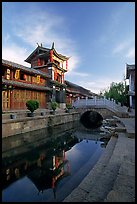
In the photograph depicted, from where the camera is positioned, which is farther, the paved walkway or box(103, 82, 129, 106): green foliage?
box(103, 82, 129, 106): green foliage

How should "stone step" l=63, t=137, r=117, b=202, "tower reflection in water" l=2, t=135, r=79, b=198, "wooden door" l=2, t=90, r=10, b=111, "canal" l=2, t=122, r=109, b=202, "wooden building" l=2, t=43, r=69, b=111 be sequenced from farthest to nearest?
"wooden building" l=2, t=43, r=69, b=111 < "wooden door" l=2, t=90, r=10, b=111 < "tower reflection in water" l=2, t=135, r=79, b=198 < "canal" l=2, t=122, r=109, b=202 < "stone step" l=63, t=137, r=117, b=202

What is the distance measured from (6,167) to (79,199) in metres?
4.31

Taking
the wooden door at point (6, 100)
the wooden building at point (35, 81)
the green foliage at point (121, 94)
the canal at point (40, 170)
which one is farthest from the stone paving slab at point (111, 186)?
the green foliage at point (121, 94)

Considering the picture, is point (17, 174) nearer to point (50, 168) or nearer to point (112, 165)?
point (50, 168)

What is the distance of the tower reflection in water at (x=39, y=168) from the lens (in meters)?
5.59

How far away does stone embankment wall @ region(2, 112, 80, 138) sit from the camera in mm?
10891

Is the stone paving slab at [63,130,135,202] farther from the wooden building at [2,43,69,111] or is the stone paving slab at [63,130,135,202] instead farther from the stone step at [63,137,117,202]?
the wooden building at [2,43,69,111]

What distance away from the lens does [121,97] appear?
111 feet

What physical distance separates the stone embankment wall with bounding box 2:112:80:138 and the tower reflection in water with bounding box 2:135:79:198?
273 cm

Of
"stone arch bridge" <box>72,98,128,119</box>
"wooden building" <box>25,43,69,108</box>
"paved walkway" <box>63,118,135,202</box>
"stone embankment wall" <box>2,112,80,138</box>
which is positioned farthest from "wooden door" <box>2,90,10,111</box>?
"paved walkway" <box>63,118,135,202</box>

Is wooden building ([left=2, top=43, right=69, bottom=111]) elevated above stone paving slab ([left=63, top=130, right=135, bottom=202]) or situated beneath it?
elevated above

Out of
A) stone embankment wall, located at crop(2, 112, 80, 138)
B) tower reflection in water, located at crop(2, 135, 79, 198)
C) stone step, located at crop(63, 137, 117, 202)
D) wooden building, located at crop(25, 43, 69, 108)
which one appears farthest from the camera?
wooden building, located at crop(25, 43, 69, 108)

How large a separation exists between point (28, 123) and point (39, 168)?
6604mm

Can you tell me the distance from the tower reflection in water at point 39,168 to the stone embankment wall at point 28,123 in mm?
2733
